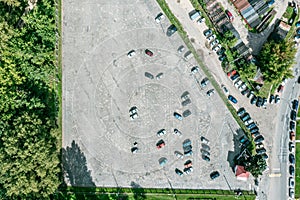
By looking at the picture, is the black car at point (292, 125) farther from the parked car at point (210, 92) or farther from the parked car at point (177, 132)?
the parked car at point (177, 132)

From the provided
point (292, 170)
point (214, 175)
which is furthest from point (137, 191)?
point (292, 170)

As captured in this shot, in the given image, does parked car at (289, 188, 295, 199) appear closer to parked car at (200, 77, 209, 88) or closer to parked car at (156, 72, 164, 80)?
parked car at (200, 77, 209, 88)

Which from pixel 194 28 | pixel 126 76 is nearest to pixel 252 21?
pixel 194 28

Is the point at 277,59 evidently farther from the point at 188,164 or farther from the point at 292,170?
the point at 188,164

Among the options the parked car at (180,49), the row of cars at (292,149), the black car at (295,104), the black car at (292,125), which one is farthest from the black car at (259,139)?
the parked car at (180,49)

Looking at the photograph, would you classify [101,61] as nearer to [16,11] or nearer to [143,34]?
[143,34]

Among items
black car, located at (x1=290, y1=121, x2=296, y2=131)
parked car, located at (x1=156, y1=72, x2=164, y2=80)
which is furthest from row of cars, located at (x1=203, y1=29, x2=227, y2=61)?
black car, located at (x1=290, y1=121, x2=296, y2=131)
